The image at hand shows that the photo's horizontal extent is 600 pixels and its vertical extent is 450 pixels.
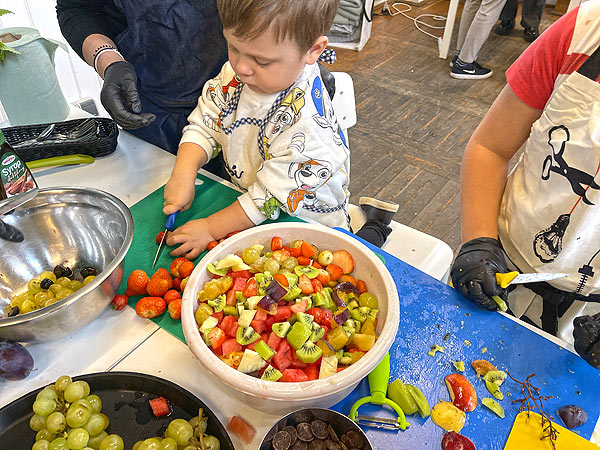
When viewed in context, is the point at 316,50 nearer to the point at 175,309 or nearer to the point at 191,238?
the point at 191,238

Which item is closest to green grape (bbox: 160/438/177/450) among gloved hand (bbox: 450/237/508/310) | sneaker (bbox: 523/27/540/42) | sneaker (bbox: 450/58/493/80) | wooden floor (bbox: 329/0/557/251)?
gloved hand (bbox: 450/237/508/310)

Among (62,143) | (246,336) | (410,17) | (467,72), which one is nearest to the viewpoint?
(246,336)

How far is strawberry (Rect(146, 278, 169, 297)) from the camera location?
859 millimetres

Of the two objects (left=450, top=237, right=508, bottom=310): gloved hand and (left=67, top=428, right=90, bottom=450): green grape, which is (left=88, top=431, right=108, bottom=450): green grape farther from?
(left=450, top=237, right=508, bottom=310): gloved hand

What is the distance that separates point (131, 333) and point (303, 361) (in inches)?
14.0

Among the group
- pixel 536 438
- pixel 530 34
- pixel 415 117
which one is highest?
pixel 536 438

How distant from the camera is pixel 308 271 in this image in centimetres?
81

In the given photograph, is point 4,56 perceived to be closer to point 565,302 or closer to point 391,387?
point 391,387

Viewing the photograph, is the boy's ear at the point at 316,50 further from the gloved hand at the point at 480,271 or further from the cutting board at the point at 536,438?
the cutting board at the point at 536,438

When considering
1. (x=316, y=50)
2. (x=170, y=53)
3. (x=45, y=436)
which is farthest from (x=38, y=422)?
(x=170, y=53)

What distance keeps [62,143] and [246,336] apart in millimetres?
805

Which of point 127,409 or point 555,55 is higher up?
point 555,55

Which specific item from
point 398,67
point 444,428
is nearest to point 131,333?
point 444,428

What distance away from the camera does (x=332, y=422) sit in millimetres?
619
